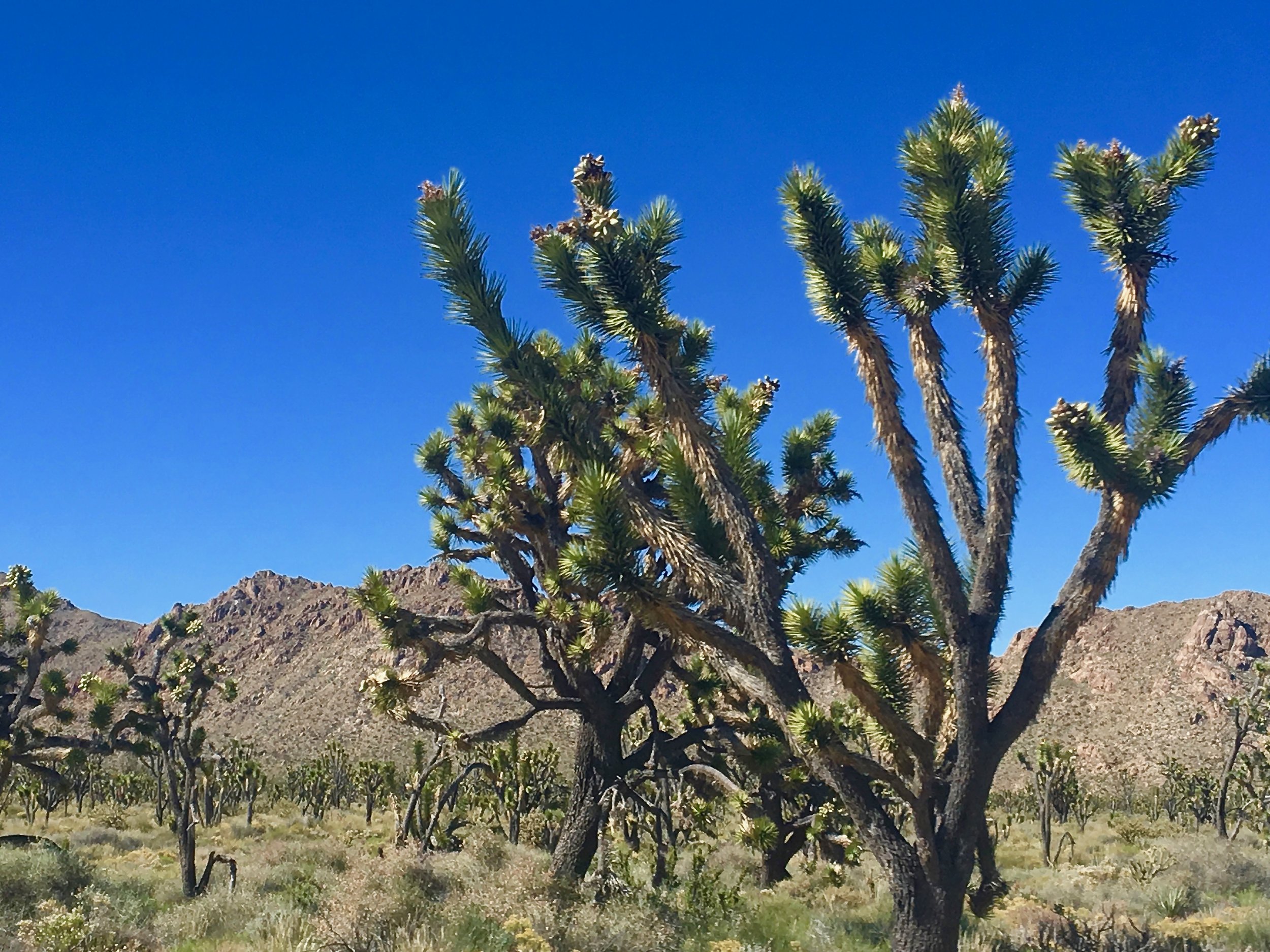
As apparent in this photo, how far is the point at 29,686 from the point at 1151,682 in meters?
65.1

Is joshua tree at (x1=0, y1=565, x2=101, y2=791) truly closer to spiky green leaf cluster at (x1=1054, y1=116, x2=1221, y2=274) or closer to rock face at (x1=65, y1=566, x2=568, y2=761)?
spiky green leaf cluster at (x1=1054, y1=116, x2=1221, y2=274)

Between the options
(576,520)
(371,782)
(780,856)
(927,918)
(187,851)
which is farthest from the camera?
(371,782)

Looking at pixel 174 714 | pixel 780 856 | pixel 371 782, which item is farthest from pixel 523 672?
pixel 780 856

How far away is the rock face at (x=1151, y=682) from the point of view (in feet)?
166

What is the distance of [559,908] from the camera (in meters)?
9.10

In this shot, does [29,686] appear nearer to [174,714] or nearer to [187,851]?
[174,714]

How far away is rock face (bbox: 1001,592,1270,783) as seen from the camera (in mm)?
50688

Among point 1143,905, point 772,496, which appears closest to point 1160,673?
point 1143,905

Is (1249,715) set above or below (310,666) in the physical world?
below

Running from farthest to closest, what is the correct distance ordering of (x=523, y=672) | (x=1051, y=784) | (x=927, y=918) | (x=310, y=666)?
(x=310, y=666) < (x=523, y=672) < (x=1051, y=784) < (x=927, y=918)

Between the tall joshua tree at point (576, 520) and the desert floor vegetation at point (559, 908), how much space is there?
1295 mm

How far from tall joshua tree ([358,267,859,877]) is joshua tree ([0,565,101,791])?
8.25 meters

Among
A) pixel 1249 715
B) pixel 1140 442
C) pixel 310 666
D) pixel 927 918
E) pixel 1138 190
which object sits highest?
pixel 310 666

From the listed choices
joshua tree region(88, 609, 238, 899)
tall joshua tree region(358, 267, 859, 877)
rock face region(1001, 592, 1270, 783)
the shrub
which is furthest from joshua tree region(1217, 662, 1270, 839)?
the shrub
